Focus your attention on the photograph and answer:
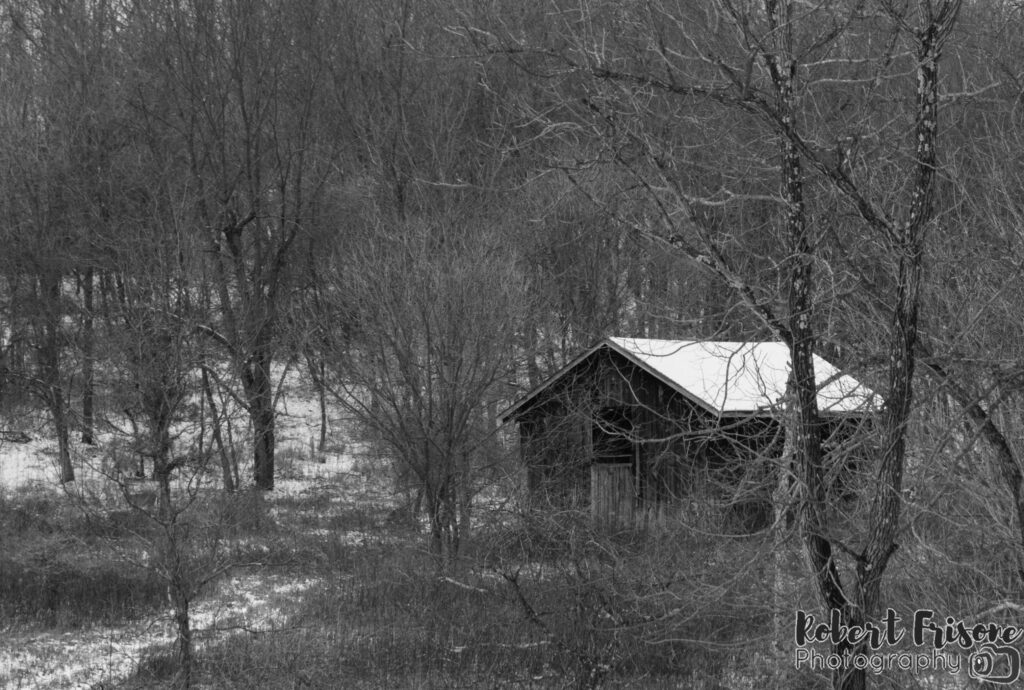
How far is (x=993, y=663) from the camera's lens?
6.64 meters

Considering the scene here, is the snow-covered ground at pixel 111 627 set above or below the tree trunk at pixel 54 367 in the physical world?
below

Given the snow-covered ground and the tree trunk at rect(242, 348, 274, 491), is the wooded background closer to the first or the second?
the tree trunk at rect(242, 348, 274, 491)

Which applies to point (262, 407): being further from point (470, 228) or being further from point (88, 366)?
point (470, 228)

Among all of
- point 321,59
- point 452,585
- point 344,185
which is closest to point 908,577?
point 452,585

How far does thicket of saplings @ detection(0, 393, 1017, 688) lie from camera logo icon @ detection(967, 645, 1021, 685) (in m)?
0.31

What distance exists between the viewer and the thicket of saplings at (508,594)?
789 centimetres

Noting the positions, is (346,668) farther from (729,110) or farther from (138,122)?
(138,122)

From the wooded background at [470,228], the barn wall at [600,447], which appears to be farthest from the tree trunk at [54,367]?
the barn wall at [600,447]

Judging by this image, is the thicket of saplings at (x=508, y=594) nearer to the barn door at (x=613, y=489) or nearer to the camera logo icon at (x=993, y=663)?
the camera logo icon at (x=993, y=663)

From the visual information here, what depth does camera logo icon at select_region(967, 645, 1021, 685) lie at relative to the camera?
21.7 feet

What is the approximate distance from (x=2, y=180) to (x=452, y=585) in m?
14.4

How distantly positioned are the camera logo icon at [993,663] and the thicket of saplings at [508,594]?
1.01ft

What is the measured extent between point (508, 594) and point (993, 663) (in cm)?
695

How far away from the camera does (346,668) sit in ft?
36.5
